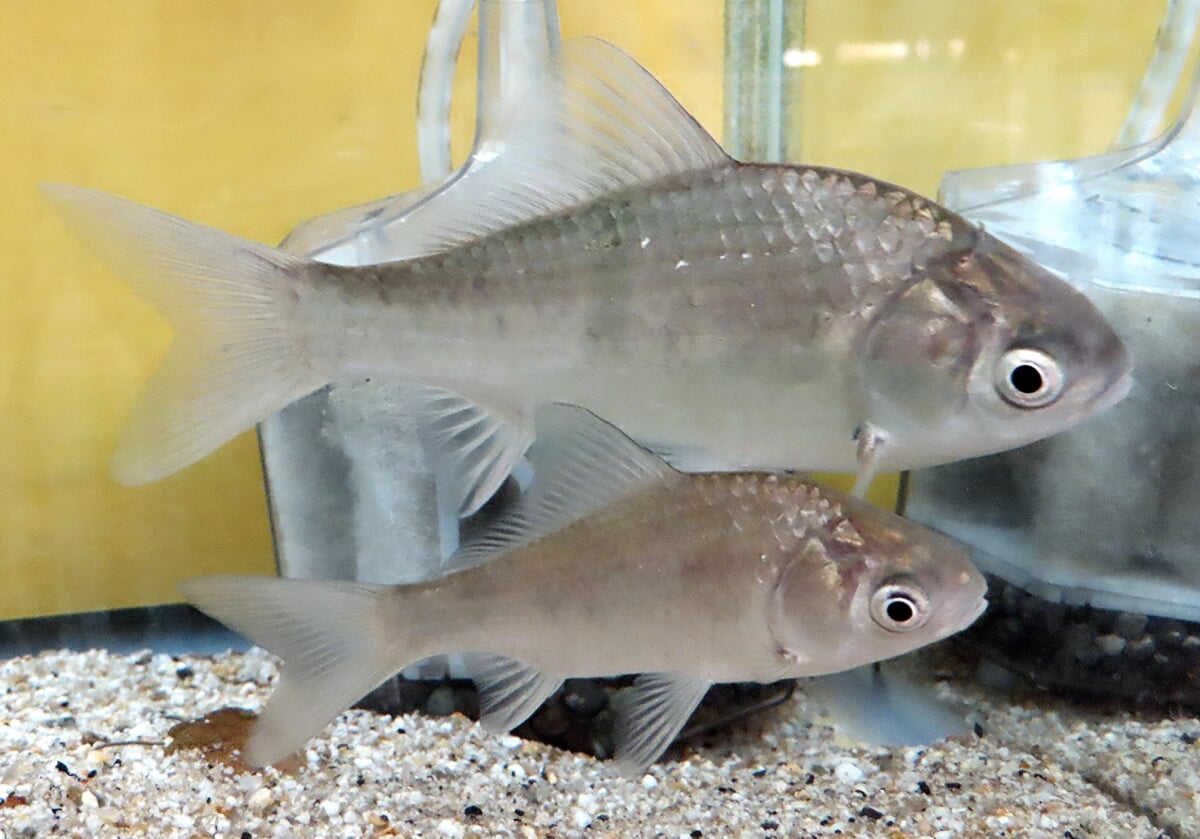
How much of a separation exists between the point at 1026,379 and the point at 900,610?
323mm

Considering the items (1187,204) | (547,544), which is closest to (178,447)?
Answer: (547,544)

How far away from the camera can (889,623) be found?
1.25 metres

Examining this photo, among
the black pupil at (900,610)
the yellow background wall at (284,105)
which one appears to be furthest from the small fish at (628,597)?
the yellow background wall at (284,105)

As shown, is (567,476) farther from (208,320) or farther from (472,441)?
(208,320)

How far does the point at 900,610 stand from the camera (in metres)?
1.26

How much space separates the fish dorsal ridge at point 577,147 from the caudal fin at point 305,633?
19.3 inches

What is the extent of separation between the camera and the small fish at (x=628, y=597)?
1264 mm

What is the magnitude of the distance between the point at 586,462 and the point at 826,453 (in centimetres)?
31

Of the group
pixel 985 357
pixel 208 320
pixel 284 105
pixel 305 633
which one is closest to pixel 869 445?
pixel 985 357

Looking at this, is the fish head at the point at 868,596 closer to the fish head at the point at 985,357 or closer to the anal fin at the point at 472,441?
the fish head at the point at 985,357

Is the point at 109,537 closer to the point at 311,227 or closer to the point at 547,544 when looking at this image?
the point at 311,227

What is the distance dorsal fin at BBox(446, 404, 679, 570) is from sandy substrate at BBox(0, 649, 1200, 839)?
49cm

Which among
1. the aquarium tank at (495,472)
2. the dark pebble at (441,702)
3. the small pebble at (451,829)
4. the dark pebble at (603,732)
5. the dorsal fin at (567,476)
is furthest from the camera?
the dark pebble at (441,702)

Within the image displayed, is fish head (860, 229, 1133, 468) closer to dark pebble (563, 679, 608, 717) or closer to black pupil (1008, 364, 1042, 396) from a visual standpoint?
black pupil (1008, 364, 1042, 396)
